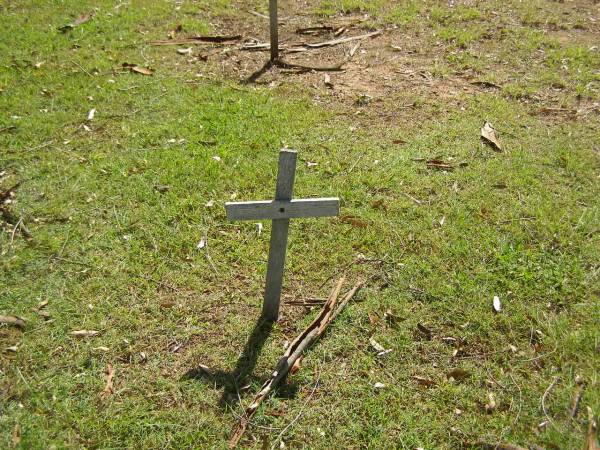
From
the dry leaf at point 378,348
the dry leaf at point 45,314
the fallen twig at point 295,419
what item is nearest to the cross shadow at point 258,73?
the dry leaf at point 45,314

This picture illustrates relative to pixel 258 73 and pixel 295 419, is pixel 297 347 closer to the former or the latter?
pixel 295 419

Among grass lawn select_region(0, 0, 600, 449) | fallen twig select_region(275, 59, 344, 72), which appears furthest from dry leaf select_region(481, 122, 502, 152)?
fallen twig select_region(275, 59, 344, 72)

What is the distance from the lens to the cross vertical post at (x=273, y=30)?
698cm

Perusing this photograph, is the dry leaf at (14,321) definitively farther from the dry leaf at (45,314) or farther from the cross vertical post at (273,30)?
the cross vertical post at (273,30)

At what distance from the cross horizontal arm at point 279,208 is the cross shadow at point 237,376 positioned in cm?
111

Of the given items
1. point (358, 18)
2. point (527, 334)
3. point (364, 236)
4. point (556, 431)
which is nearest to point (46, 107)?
point (364, 236)

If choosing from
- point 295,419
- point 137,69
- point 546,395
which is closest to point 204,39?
point 137,69

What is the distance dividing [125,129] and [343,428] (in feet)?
14.9

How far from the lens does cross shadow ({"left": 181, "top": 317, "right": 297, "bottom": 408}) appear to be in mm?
3518

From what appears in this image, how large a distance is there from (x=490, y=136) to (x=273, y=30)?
11.6ft

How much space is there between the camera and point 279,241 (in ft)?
11.6

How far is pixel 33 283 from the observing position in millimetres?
4262

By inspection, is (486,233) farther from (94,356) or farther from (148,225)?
(94,356)

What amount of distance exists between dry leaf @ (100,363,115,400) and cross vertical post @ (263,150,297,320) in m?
1.23
